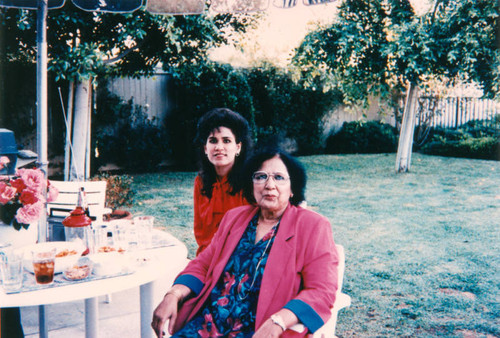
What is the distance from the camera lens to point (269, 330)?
169 centimetres

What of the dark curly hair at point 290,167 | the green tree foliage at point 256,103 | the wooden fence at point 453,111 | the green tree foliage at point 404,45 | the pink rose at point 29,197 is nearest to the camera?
the pink rose at point 29,197

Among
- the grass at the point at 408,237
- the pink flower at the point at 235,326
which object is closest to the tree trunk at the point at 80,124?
the grass at the point at 408,237

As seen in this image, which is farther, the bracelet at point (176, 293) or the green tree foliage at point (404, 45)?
the green tree foliage at point (404, 45)

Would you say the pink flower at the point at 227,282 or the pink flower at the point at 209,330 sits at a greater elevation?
the pink flower at the point at 227,282

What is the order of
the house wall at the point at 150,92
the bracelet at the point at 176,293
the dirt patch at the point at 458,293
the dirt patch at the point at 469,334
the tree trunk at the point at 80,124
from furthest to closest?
the house wall at the point at 150,92, the tree trunk at the point at 80,124, the dirt patch at the point at 458,293, the dirt patch at the point at 469,334, the bracelet at the point at 176,293

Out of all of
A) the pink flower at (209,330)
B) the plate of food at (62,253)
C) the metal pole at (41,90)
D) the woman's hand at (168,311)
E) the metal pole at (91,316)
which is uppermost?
the metal pole at (41,90)

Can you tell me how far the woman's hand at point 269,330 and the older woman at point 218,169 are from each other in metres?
1.09

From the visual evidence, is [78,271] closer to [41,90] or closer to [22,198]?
[22,198]

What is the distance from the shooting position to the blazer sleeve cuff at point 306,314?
5.66 ft

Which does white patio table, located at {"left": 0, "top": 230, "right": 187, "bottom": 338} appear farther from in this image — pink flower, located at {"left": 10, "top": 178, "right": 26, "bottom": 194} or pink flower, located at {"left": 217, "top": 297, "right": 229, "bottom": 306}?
pink flower, located at {"left": 10, "top": 178, "right": 26, "bottom": 194}

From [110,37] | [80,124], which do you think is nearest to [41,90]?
[110,37]

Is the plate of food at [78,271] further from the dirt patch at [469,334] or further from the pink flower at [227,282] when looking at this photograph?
the dirt patch at [469,334]

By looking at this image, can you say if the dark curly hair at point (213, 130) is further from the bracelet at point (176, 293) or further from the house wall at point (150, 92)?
the house wall at point (150, 92)

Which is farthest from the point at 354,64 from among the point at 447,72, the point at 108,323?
the point at 108,323
